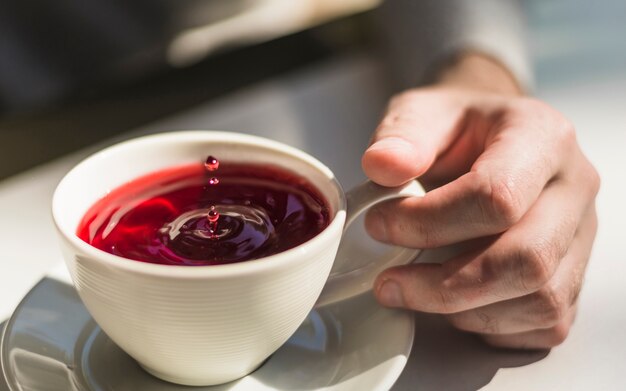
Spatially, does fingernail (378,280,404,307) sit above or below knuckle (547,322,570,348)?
above


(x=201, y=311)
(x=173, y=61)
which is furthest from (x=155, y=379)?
(x=173, y=61)

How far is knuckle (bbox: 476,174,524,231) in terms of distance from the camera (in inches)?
25.0

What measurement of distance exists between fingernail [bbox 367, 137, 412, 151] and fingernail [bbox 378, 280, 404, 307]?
0.12m

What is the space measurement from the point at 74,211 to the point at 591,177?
50cm

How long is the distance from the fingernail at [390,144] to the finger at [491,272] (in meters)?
0.11

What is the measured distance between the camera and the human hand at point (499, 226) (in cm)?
64

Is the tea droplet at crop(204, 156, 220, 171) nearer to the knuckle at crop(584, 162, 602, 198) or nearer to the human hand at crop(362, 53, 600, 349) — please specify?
the human hand at crop(362, 53, 600, 349)

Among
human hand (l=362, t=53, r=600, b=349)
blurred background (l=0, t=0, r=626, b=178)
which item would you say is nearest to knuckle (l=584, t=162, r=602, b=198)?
human hand (l=362, t=53, r=600, b=349)

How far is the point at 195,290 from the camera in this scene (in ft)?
1.68

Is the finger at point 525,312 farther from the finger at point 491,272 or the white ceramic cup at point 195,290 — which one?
the white ceramic cup at point 195,290

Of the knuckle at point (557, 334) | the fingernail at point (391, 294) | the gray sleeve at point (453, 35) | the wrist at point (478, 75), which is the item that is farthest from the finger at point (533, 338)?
the gray sleeve at point (453, 35)

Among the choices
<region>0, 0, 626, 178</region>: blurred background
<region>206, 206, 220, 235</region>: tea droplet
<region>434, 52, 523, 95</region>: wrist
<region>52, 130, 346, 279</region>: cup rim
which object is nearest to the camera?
<region>52, 130, 346, 279</region>: cup rim

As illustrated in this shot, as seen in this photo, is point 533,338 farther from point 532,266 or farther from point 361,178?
point 361,178

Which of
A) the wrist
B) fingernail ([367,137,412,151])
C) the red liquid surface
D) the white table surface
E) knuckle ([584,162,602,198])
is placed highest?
fingernail ([367,137,412,151])
